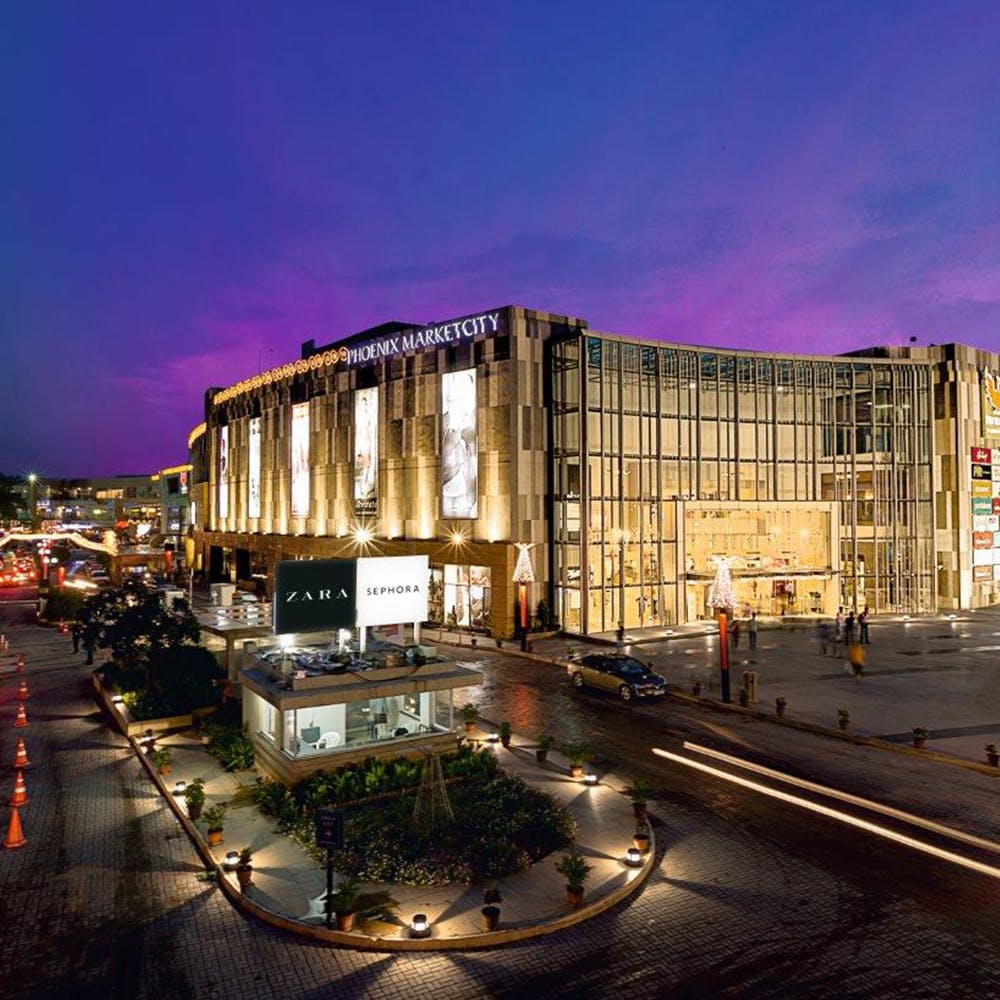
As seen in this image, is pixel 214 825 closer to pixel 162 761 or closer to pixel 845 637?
pixel 162 761

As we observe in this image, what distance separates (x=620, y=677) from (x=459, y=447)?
2488 centimetres

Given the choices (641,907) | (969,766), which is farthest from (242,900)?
(969,766)

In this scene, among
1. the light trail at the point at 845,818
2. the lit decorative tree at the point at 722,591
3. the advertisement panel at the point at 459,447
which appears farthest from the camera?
the advertisement panel at the point at 459,447

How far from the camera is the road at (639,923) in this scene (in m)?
11.3

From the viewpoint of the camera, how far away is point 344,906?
12719 mm

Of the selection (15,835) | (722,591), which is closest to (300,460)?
(722,591)

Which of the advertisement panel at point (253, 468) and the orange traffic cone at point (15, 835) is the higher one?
the advertisement panel at point (253, 468)

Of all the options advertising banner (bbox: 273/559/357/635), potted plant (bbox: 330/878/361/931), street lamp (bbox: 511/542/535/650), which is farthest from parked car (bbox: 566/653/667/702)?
potted plant (bbox: 330/878/361/931)

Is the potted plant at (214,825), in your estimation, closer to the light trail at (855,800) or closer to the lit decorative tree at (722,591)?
the light trail at (855,800)

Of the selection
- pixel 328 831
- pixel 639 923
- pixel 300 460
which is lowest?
pixel 639 923

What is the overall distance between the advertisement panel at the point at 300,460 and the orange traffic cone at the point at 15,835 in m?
52.2

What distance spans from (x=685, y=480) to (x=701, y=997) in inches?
1682

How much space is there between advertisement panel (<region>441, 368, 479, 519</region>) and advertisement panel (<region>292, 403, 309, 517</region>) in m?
21.2

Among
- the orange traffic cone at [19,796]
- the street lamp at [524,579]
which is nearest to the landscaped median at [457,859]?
the orange traffic cone at [19,796]
